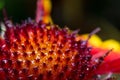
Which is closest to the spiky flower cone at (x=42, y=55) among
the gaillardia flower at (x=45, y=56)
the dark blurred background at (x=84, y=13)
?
the gaillardia flower at (x=45, y=56)

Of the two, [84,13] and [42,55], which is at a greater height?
[84,13]

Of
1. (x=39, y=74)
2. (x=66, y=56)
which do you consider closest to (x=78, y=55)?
(x=66, y=56)

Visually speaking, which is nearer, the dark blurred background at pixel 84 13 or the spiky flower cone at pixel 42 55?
the spiky flower cone at pixel 42 55

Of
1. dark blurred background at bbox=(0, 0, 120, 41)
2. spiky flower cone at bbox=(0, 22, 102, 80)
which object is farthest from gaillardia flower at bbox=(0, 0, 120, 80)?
dark blurred background at bbox=(0, 0, 120, 41)

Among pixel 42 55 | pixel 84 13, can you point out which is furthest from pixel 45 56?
pixel 84 13

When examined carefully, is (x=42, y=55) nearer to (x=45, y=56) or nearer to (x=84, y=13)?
(x=45, y=56)

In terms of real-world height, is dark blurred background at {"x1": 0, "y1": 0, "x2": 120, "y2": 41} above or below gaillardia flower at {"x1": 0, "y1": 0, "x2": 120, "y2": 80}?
above

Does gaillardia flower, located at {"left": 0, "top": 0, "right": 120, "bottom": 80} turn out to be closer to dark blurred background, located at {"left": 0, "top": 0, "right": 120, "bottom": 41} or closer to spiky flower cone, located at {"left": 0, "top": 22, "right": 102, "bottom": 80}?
spiky flower cone, located at {"left": 0, "top": 22, "right": 102, "bottom": 80}

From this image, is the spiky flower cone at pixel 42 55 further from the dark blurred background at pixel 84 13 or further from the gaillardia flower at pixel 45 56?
the dark blurred background at pixel 84 13
